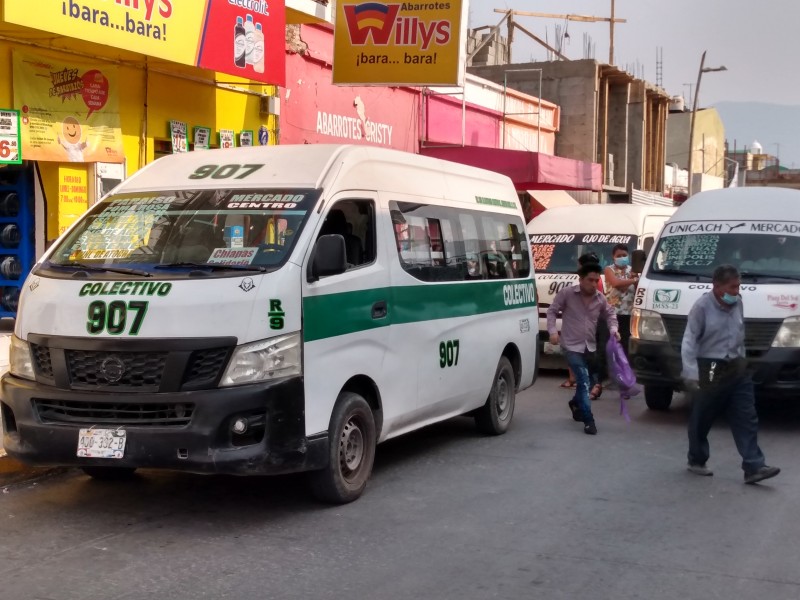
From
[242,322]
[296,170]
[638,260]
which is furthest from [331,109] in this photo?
[242,322]

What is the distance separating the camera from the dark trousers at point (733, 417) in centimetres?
777

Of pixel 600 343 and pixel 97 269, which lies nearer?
pixel 97 269

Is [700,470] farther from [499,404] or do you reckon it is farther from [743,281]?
[743,281]

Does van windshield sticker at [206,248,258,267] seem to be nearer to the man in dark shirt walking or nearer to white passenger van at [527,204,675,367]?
the man in dark shirt walking

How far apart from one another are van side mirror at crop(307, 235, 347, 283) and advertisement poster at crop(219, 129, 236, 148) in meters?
8.76

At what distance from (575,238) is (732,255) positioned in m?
4.02

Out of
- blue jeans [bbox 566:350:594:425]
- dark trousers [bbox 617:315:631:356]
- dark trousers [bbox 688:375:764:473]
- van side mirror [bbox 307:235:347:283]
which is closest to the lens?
van side mirror [bbox 307:235:347:283]

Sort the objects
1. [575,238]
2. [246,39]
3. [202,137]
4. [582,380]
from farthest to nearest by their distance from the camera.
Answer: [575,238], [202,137], [246,39], [582,380]

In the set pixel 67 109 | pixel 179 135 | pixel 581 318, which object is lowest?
pixel 581 318

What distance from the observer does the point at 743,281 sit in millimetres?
10273

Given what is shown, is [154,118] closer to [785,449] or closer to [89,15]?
[89,15]

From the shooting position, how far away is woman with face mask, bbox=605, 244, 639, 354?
1325cm

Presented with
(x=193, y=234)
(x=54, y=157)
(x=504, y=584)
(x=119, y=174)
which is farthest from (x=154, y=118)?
(x=504, y=584)

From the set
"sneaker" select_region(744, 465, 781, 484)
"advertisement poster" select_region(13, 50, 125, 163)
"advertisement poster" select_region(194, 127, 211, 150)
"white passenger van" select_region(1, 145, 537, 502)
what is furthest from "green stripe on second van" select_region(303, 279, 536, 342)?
"advertisement poster" select_region(194, 127, 211, 150)
